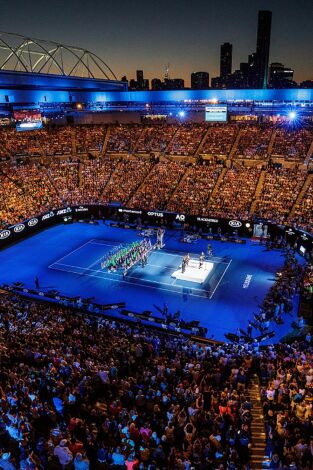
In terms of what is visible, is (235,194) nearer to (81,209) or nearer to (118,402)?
(81,209)

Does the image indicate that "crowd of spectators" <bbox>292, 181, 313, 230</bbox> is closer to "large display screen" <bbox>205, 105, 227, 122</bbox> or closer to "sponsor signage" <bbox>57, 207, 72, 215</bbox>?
"large display screen" <bbox>205, 105, 227, 122</bbox>

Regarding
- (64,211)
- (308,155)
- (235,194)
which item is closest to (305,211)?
(235,194)

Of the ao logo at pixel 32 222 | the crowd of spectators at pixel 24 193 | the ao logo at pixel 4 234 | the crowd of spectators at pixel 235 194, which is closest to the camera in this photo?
the ao logo at pixel 4 234

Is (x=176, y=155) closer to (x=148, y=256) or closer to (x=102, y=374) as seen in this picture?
(x=148, y=256)

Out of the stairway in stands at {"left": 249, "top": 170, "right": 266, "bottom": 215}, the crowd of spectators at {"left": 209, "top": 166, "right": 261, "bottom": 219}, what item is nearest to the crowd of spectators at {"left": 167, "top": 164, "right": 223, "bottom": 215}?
the crowd of spectators at {"left": 209, "top": 166, "right": 261, "bottom": 219}

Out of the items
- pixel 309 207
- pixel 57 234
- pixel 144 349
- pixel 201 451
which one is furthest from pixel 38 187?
pixel 201 451

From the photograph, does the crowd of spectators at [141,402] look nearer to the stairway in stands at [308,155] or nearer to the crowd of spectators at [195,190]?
the crowd of spectators at [195,190]

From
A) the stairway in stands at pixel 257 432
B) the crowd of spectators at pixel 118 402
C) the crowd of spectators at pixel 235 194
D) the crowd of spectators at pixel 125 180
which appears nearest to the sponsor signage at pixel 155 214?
the crowd of spectators at pixel 125 180
